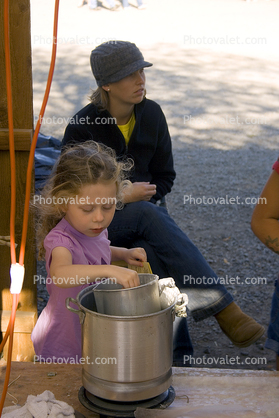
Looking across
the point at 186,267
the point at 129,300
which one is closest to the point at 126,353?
the point at 129,300

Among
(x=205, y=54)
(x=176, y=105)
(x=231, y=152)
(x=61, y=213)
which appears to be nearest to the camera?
(x=61, y=213)

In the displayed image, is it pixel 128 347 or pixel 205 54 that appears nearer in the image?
pixel 128 347

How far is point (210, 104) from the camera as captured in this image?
23.3 feet

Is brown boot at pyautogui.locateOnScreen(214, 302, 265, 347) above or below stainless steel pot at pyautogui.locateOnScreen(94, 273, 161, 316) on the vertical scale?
below

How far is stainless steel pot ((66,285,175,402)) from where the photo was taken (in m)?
0.96

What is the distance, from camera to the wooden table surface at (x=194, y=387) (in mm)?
1072

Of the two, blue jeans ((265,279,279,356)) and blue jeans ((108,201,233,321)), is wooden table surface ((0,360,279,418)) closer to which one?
blue jeans ((265,279,279,356))

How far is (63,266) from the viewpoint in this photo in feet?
4.18

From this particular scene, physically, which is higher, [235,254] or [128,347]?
[128,347]

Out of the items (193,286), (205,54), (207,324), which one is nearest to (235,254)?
(207,324)

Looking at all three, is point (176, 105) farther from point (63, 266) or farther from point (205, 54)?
point (63, 266)

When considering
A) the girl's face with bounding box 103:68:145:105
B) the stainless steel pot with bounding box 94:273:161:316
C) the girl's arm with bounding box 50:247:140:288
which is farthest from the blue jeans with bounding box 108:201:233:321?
the stainless steel pot with bounding box 94:273:161:316

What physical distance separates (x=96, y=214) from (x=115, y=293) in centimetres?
40

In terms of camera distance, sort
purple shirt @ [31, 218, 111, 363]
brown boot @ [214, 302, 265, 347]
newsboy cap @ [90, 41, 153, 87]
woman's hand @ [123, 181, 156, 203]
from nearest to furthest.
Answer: purple shirt @ [31, 218, 111, 363] → brown boot @ [214, 302, 265, 347] → woman's hand @ [123, 181, 156, 203] → newsboy cap @ [90, 41, 153, 87]
